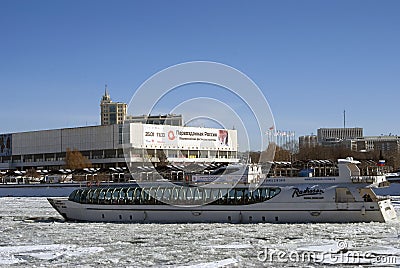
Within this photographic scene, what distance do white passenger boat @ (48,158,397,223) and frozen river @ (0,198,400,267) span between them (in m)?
2.34

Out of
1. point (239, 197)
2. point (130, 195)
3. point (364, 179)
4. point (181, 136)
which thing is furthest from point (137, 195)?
point (181, 136)

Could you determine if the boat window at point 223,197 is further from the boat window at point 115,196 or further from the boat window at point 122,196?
the boat window at point 115,196

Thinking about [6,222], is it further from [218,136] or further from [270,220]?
[218,136]

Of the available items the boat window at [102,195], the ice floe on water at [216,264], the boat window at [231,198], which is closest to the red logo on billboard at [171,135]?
the boat window at [102,195]

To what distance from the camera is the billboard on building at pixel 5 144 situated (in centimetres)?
16125

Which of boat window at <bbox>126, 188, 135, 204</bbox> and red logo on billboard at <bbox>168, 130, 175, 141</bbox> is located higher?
red logo on billboard at <bbox>168, 130, 175, 141</bbox>

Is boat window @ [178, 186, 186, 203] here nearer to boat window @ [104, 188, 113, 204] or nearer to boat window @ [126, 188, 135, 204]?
boat window @ [126, 188, 135, 204]

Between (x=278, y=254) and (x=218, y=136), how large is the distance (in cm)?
12701

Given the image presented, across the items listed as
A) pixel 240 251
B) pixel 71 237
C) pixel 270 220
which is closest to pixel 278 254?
pixel 240 251

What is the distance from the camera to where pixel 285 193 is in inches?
1756

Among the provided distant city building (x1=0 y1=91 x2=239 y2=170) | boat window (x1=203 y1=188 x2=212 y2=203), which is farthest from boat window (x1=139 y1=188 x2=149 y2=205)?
distant city building (x1=0 y1=91 x2=239 y2=170)

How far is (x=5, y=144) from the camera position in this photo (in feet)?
534

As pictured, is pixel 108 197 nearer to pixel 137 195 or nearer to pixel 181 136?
pixel 137 195

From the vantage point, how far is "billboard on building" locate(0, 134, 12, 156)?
161 m
